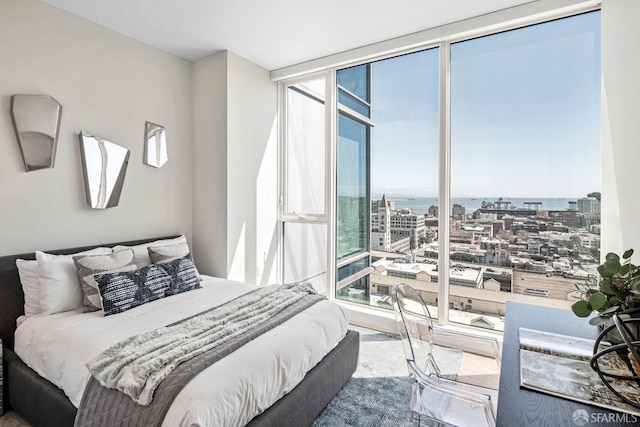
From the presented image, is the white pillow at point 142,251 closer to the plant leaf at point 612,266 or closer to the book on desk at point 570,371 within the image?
the book on desk at point 570,371

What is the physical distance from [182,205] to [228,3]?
6.77 feet

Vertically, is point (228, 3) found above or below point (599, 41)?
above

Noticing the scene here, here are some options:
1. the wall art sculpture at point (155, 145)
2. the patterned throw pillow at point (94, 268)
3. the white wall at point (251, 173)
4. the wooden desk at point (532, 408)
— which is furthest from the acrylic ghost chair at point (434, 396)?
the wall art sculpture at point (155, 145)

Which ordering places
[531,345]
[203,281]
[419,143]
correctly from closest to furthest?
1. [531,345]
2. [203,281]
3. [419,143]

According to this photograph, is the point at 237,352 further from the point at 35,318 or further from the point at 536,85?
the point at 536,85

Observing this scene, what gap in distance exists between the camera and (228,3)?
2.56m

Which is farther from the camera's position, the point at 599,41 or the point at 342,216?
the point at 342,216

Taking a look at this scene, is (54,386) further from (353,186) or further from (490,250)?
(490,250)

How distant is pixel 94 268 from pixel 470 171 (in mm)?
3202

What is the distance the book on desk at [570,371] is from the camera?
0.97 m

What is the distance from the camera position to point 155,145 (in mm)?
3332

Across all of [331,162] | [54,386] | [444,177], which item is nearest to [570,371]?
[444,177]

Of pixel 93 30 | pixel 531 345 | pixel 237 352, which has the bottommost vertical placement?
pixel 237 352

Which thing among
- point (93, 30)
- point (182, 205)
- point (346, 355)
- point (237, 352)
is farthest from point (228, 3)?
point (346, 355)
